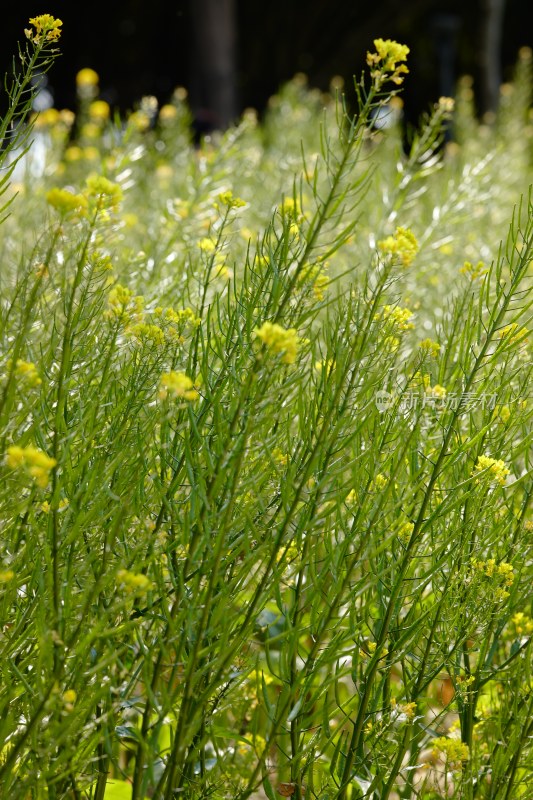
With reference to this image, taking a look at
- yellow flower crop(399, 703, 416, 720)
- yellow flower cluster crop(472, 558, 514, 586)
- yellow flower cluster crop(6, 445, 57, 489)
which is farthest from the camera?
A: yellow flower cluster crop(472, 558, 514, 586)

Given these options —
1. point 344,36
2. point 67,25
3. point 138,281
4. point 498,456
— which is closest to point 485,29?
point 344,36

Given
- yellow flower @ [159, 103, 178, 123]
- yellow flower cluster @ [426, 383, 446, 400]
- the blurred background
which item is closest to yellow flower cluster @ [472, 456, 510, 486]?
yellow flower cluster @ [426, 383, 446, 400]

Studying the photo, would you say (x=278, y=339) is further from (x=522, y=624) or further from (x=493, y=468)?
(x=522, y=624)

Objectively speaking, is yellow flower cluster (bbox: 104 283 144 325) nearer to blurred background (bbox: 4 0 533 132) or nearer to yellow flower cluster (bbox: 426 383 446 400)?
yellow flower cluster (bbox: 426 383 446 400)

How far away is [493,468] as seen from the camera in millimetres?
1534

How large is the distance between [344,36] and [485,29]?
65.8 inches

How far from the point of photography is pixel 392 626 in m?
1.61

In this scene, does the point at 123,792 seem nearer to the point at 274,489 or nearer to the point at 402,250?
the point at 274,489

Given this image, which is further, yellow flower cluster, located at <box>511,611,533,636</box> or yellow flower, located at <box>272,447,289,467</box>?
yellow flower cluster, located at <box>511,611,533,636</box>

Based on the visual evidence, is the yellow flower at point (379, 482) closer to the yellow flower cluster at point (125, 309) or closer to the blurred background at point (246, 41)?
the yellow flower cluster at point (125, 309)

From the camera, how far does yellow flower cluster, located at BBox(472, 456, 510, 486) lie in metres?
1.52

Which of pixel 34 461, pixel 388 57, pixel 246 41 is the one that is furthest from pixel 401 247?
pixel 246 41

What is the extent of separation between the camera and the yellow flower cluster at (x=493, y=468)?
1.52m

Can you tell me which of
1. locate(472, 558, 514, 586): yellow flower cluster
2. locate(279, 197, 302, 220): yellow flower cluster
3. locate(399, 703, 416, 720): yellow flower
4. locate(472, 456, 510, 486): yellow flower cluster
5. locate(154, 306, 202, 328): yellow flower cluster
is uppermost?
locate(279, 197, 302, 220): yellow flower cluster
